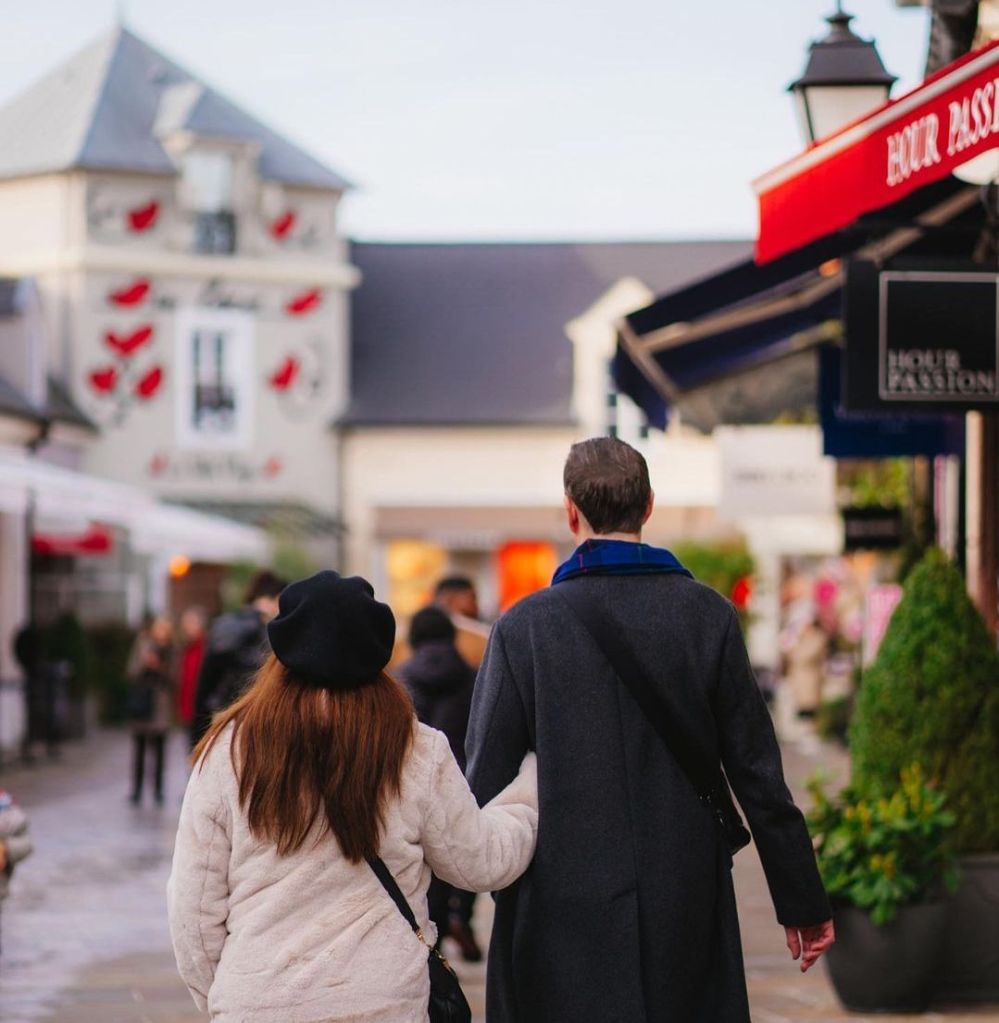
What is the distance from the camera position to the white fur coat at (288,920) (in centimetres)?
355

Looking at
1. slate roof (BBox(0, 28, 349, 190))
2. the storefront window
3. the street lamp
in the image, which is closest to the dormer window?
slate roof (BBox(0, 28, 349, 190))

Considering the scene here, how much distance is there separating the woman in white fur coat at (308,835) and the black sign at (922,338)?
3.65 metres

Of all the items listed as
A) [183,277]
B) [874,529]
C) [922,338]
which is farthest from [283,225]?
Answer: [922,338]

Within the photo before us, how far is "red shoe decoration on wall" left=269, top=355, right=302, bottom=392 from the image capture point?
111 feet

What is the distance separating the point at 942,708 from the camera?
709 cm

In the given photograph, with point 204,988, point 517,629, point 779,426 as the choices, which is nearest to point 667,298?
point 517,629

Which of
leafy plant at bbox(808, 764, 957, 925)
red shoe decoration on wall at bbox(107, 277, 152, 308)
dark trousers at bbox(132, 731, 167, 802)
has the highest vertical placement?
red shoe decoration on wall at bbox(107, 277, 152, 308)

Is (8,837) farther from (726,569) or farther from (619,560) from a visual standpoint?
(726,569)

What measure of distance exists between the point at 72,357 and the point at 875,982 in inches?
1054

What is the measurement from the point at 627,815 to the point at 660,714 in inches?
7.8

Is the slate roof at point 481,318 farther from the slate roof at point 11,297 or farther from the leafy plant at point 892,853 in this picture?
the leafy plant at point 892,853

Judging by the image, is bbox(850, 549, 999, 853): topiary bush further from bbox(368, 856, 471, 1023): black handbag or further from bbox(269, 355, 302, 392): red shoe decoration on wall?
bbox(269, 355, 302, 392): red shoe decoration on wall

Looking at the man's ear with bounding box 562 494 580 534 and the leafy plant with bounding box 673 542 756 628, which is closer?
the man's ear with bounding box 562 494 580 534

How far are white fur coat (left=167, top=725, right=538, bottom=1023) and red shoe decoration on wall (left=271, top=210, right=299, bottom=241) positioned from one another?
30.4 metres
